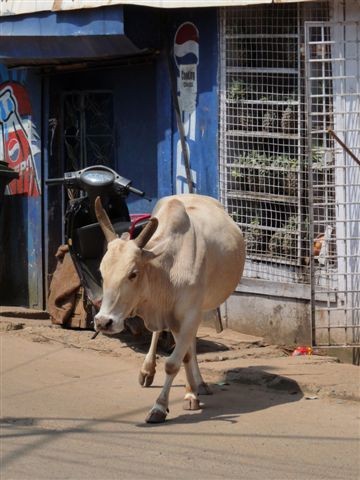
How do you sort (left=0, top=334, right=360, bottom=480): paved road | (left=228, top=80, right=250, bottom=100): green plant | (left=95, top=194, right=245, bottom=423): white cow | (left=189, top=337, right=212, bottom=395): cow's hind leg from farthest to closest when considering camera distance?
(left=228, top=80, right=250, bottom=100): green plant
(left=189, top=337, right=212, bottom=395): cow's hind leg
(left=95, top=194, right=245, bottom=423): white cow
(left=0, top=334, right=360, bottom=480): paved road

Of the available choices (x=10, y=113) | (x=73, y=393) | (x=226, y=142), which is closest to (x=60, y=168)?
(x=10, y=113)

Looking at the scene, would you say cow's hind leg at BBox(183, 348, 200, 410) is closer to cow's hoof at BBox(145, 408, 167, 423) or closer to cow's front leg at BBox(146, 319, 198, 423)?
cow's front leg at BBox(146, 319, 198, 423)

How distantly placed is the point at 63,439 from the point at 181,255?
61.7 inches

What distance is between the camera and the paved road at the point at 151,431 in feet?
21.2

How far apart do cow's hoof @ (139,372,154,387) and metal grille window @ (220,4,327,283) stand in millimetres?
2042

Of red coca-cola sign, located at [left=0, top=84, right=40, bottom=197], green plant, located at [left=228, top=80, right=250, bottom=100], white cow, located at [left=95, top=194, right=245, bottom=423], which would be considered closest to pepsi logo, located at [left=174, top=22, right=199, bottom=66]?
green plant, located at [left=228, top=80, right=250, bottom=100]

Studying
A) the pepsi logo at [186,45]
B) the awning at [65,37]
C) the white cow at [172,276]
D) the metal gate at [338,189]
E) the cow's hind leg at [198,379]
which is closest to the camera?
the white cow at [172,276]

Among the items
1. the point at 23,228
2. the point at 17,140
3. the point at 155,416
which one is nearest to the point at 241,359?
the point at 155,416

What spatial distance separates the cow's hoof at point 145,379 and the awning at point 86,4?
346 cm

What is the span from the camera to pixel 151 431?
24.1 feet

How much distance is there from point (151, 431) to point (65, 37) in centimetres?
483

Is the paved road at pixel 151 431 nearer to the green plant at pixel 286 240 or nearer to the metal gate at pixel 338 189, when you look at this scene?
the metal gate at pixel 338 189

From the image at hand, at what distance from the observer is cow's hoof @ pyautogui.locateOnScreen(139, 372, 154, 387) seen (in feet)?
28.0

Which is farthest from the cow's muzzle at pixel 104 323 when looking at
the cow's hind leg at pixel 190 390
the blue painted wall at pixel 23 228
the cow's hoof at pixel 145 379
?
the blue painted wall at pixel 23 228
